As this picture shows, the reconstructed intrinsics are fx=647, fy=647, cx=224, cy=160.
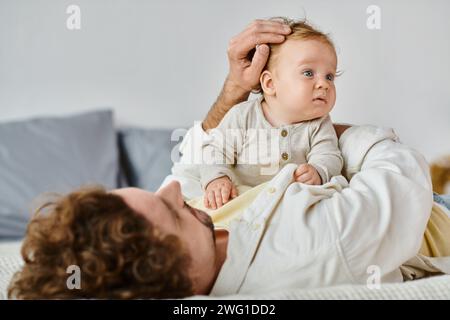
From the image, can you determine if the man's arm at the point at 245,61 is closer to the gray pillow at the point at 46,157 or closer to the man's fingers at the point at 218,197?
the man's fingers at the point at 218,197

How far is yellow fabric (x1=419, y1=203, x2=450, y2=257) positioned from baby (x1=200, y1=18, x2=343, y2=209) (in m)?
0.15

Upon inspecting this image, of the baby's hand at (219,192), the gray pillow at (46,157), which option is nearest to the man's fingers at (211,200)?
the baby's hand at (219,192)

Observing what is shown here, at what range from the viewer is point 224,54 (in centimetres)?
110

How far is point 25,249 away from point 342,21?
649 millimetres

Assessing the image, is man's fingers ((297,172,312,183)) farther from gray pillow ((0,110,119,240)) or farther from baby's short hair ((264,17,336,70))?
gray pillow ((0,110,119,240))

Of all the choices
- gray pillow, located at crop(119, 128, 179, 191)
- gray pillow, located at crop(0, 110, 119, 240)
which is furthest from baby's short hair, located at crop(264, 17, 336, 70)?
gray pillow, located at crop(0, 110, 119, 240)

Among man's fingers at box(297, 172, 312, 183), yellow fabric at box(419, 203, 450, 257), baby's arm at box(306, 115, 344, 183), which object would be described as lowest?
yellow fabric at box(419, 203, 450, 257)

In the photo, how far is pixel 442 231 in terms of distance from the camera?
875 mm

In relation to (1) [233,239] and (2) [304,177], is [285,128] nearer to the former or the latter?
(2) [304,177]

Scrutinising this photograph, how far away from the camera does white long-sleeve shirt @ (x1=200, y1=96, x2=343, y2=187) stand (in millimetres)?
823

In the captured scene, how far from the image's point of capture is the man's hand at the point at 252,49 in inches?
32.7

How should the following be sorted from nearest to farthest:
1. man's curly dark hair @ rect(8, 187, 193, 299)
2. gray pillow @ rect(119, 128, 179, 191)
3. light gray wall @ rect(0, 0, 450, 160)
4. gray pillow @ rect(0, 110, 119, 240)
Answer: man's curly dark hair @ rect(8, 187, 193, 299) < light gray wall @ rect(0, 0, 450, 160) < gray pillow @ rect(119, 128, 179, 191) < gray pillow @ rect(0, 110, 119, 240)
